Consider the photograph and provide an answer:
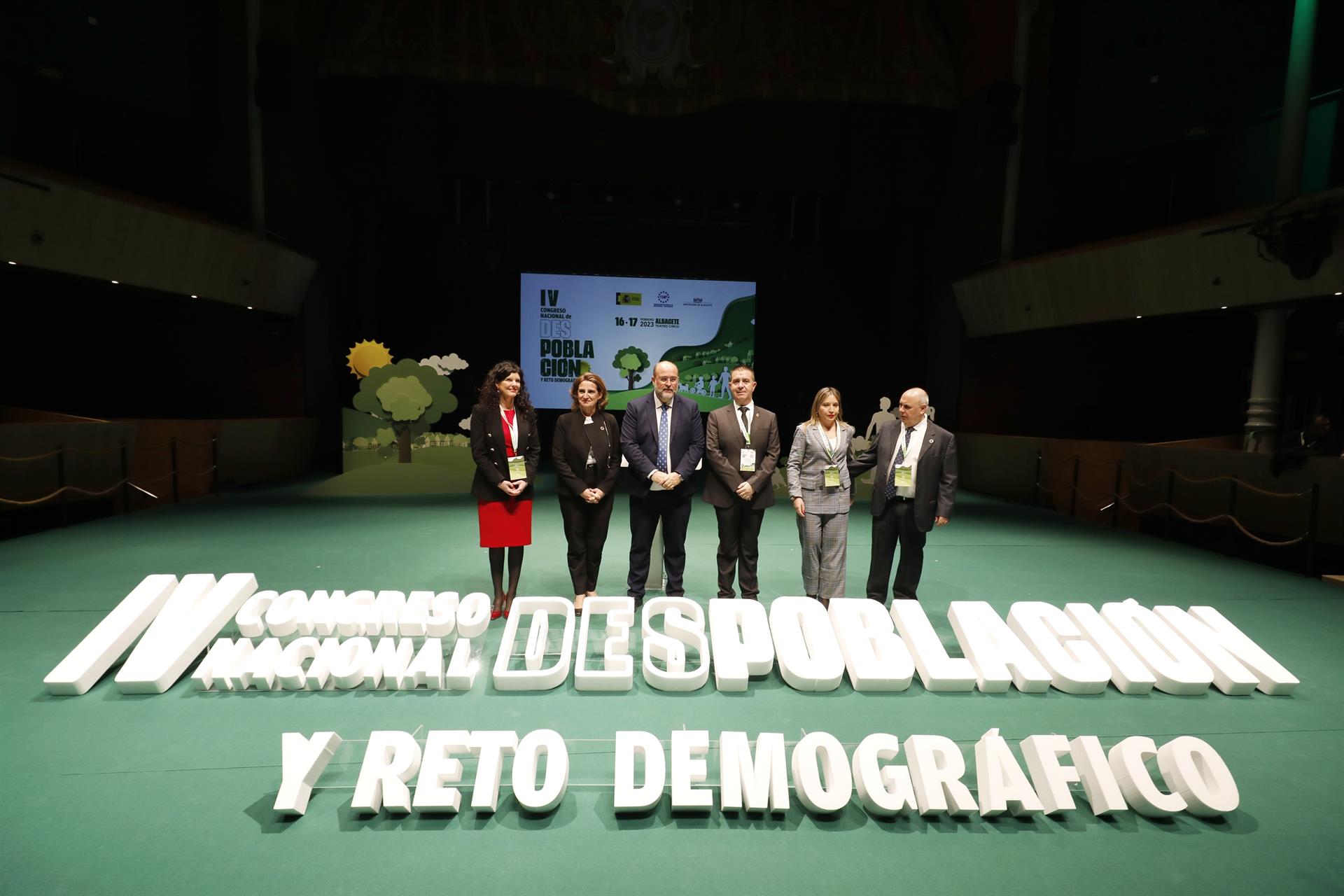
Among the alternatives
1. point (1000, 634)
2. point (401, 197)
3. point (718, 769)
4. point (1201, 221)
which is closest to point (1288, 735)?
point (1000, 634)

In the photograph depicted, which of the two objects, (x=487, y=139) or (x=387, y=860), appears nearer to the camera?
(x=387, y=860)

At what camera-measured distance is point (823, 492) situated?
3883mm

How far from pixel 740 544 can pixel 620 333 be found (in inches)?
319

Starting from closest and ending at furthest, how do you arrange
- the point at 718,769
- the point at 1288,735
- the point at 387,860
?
the point at 387,860
the point at 718,769
the point at 1288,735

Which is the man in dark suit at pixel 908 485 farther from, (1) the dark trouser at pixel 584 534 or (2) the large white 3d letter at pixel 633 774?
(2) the large white 3d letter at pixel 633 774

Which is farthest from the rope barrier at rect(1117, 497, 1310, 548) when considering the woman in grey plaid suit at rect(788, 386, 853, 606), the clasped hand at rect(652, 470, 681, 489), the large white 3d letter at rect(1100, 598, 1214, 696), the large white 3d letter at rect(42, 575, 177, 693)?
the large white 3d letter at rect(42, 575, 177, 693)

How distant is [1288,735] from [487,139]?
10.7 m

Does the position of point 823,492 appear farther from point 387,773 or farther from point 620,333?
point 620,333

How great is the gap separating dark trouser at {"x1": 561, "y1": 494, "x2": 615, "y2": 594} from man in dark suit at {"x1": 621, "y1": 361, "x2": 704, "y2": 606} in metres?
0.20

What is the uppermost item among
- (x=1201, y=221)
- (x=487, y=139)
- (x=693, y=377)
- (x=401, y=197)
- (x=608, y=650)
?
(x=487, y=139)

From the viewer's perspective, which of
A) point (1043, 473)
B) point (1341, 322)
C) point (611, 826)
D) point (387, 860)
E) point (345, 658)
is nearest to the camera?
point (387, 860)

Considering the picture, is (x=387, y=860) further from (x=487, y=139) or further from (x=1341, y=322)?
(x=1341, y=322)

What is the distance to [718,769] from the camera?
2.40m

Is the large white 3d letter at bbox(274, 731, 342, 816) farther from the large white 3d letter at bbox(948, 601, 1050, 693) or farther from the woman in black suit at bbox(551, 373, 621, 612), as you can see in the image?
the large white 3d letter at bbox(948, 601, 1050, 693)
